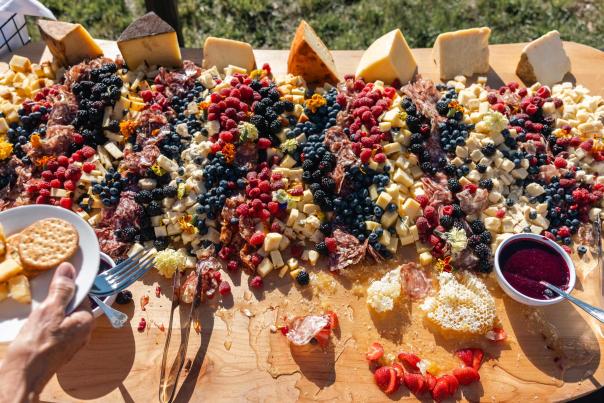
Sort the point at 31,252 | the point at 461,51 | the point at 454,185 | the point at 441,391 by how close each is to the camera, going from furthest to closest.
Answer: the point at 461,51 < the point at 454,185 < the point at 441,391 < the point at 31,252

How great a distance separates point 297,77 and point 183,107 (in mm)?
1073

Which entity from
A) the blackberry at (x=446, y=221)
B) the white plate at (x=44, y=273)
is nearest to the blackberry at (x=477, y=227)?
the blackberry at (x=446, y=221)

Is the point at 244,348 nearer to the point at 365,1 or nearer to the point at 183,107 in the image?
the point at 183,107

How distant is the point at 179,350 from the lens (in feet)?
11.7

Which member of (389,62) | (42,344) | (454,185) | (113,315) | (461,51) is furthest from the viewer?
(461,51)

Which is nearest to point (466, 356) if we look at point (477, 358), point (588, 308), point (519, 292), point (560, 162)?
point (477, 358)

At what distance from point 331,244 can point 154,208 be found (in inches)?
55.2

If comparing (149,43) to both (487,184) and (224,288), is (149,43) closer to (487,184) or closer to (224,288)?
(224,288)

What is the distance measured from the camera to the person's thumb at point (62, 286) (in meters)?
2.75

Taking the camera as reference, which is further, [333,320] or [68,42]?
[68,42]

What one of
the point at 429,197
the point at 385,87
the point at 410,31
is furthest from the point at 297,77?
the point at 410,31

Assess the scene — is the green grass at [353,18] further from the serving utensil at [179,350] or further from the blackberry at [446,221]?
the serving utensil at [179,350]

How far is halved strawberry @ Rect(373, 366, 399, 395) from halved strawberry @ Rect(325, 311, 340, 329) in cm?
44

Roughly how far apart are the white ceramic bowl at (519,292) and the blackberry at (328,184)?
133 cm
